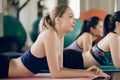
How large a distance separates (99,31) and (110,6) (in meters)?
0.35

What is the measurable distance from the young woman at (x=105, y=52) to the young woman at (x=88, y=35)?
20cm

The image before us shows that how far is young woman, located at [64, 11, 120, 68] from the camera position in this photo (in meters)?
1.68

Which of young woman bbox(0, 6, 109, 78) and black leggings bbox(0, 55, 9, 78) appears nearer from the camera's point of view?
young woman bbox(0, 6, 109, 78)

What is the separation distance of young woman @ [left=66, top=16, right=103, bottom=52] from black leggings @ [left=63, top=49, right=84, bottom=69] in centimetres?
23

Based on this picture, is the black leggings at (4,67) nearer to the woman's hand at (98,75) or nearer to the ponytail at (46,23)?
the ponytail at (46,23)

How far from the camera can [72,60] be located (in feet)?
6.08

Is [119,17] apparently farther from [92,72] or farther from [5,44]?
[5,44]

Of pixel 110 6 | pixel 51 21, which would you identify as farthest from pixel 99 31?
pixel 51 21

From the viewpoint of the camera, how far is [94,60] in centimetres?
186

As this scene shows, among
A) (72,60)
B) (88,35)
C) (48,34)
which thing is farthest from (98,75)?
(88,35)

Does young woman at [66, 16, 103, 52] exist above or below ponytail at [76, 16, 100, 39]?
below

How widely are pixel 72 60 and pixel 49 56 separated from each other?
615mm

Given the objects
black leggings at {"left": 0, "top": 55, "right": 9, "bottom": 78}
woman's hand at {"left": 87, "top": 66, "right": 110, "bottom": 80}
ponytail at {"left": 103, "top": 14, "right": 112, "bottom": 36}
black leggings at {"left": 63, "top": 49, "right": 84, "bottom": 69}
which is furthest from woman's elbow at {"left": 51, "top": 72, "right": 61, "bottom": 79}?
ponytail at {"left": 103, "top": 14, "right": 112, "bottom": 36}

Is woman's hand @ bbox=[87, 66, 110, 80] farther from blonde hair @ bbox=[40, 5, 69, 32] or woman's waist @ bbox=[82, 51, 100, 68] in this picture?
woman's waist @ bbox=[82, 51, 100, 68]
